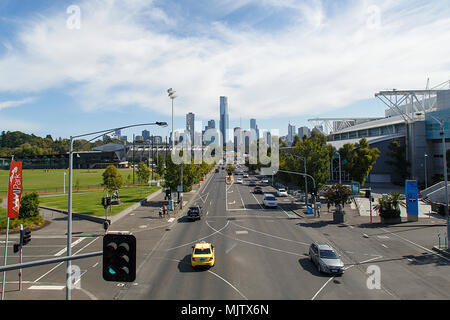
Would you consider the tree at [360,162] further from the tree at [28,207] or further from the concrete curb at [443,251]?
the tree at [28,207]

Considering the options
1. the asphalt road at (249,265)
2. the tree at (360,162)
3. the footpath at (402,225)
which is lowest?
the asphalt road at (249,265)

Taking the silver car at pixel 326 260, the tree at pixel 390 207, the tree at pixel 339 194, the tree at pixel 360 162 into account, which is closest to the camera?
the silver car at pixel 326 260

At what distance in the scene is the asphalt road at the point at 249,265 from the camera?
1508cm

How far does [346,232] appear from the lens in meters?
28.8

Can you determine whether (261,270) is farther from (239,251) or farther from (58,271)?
(58,271)

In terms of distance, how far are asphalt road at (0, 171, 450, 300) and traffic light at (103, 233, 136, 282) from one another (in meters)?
7.70

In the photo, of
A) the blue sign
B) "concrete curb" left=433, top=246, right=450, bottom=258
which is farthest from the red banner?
the blue sign

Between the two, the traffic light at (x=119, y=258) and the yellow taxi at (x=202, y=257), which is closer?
the traffic light at (x=119, y=258)

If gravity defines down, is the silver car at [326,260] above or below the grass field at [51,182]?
below

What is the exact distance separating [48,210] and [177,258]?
29.2m

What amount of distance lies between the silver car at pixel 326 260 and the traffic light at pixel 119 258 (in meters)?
13.2

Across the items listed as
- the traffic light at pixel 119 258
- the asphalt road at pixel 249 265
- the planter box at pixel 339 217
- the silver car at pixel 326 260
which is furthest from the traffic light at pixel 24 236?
the planter box at pixel 339 217

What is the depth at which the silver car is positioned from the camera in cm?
1706

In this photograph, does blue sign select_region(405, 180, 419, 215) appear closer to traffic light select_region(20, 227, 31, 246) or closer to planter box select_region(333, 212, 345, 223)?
planter box select_region(333, 212, 345, 223)
